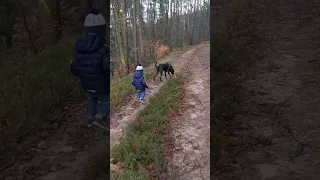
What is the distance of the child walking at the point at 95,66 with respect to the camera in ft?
13.1

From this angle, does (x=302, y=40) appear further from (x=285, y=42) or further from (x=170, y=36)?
(x=170, y=36)

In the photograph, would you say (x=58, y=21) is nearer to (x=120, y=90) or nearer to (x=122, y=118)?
(x=120, y=90)

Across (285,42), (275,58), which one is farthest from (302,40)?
(275,58)

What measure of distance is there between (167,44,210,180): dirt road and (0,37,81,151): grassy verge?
2135mm

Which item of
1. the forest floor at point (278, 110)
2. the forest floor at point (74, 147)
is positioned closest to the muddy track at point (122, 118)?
the forest floor at point (74, 147)

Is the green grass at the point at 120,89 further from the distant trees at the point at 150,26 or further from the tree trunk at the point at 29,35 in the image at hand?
the tree trunk at the point at 29,35

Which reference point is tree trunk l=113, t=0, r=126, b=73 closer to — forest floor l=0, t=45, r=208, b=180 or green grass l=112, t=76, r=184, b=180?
forest floor l=0, t=45, r=208, b=180

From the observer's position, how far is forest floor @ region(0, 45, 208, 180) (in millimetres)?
4090

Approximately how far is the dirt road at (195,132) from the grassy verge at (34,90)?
213 centimetres

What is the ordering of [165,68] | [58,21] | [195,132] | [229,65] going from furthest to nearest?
[229,65] < [58,21] < [165,68] < [195,132]

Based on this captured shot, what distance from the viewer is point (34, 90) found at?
16.9ft

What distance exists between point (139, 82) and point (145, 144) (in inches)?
38.0

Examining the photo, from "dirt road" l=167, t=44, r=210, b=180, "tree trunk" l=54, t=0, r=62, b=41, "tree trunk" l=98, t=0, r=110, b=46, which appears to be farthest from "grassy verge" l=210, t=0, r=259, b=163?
"tree trunk" l=54, t=0, r=62, b=41

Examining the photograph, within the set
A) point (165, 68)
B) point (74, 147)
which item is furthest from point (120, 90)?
point (74, 147)
